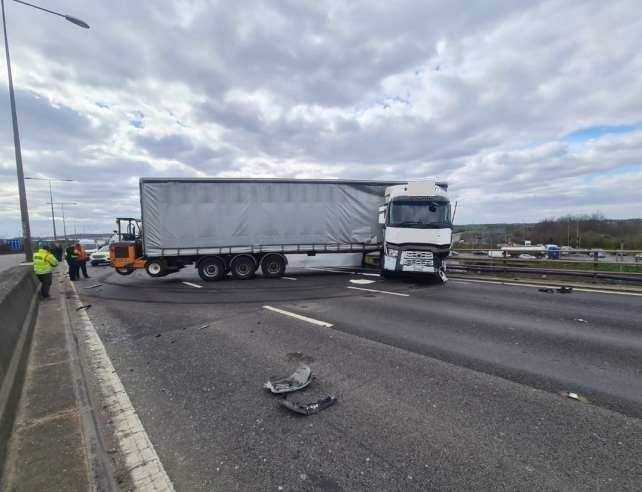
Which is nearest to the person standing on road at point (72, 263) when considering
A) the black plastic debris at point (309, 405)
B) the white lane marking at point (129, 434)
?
the white lane marking at point (129, 434)

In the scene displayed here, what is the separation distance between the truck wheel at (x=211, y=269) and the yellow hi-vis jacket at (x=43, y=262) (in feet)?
14.3

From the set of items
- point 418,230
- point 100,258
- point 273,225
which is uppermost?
point 273,225

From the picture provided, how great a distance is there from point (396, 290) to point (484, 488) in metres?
7.49

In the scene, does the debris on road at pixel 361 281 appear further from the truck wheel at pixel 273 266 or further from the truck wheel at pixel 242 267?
the truck wheel at pixel 242 267

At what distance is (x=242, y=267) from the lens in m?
12.0

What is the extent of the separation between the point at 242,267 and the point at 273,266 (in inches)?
50.1

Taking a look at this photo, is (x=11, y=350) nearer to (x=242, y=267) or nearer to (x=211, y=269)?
(x=211, y=269)

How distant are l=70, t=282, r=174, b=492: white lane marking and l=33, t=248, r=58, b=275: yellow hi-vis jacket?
561 cm

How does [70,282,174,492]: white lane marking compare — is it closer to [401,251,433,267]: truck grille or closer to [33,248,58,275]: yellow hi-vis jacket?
[33,248,58,275]: yellow hi-vis jacket

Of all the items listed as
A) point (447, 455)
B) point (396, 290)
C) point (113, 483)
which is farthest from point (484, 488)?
point (396, 290)

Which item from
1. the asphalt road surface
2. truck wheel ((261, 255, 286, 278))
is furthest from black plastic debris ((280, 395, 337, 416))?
truck wheel ((261, 255, 286, 278))

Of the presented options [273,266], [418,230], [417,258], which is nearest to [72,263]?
[273,266]

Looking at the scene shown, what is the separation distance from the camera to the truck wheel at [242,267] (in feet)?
38.9

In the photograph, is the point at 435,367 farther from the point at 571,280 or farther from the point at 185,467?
the point at 571,280
